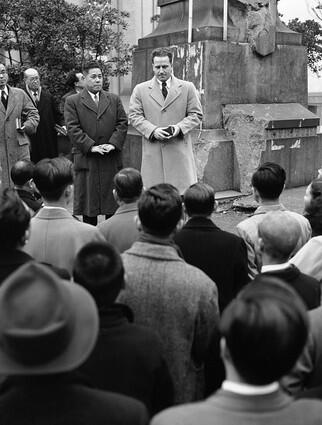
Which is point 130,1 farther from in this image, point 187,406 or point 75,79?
point 187,406

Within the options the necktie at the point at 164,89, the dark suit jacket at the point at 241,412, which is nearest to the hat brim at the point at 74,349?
the dark suit jacket at the point at 241,412

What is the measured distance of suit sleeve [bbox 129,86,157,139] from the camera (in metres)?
6.25

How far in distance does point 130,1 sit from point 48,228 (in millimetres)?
17069

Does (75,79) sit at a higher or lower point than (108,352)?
higher

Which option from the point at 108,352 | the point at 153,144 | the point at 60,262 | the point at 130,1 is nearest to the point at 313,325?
the point at 108,352

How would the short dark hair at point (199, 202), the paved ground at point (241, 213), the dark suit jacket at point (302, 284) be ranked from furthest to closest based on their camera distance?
1. the paved ground at point (241, 213)
2. the short dark hair at point (199, 202)
3. the dark suit jacket at point (302, 284)

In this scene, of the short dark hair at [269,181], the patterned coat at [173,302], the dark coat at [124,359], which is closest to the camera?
the dark coat at [124,359]

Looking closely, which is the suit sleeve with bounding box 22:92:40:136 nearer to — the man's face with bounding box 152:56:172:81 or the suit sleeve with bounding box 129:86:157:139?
the suit sleeve with bounding box 129:86:157:139

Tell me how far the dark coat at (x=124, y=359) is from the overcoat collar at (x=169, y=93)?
4281 mm

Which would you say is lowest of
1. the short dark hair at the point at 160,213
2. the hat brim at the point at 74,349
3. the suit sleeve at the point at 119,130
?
the hat brim at the point at 74,349

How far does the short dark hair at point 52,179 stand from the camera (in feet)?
11.8

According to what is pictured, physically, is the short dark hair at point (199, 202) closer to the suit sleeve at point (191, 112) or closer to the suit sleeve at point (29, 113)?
the suit sleeve at point (191, 112)

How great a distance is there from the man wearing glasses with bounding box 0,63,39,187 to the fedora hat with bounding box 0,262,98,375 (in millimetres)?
5460

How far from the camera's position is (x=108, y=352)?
2168mm
